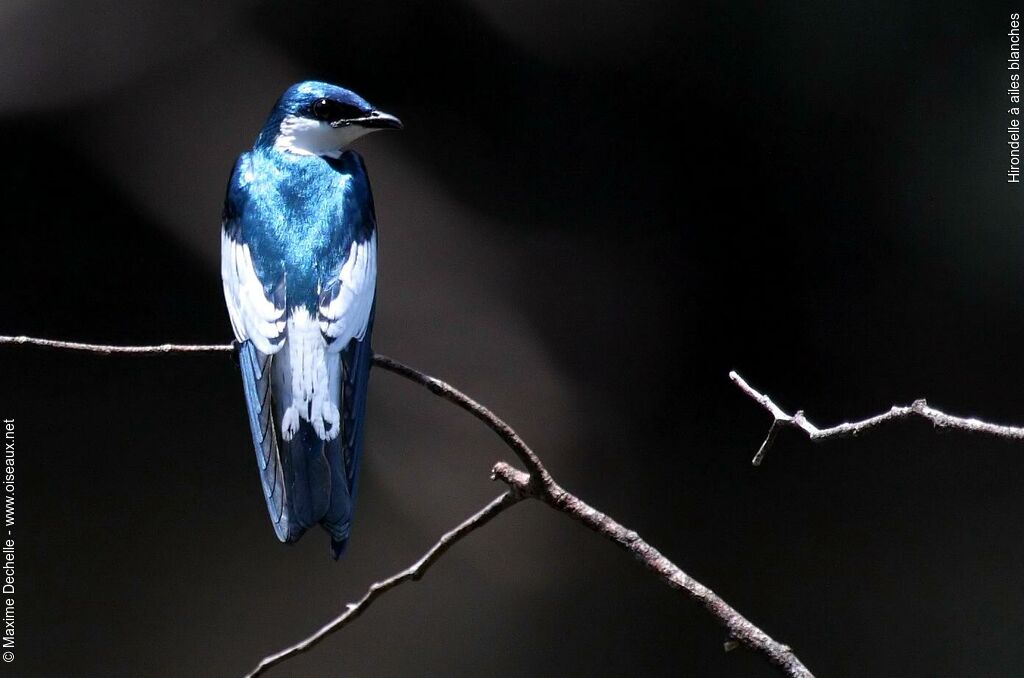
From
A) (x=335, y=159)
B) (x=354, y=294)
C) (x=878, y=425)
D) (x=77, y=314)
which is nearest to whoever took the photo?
(x=878, y=425)

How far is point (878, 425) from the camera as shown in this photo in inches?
27.7

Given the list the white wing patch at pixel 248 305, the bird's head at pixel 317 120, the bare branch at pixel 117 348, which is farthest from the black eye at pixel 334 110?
the bare branch at pixel 117 348

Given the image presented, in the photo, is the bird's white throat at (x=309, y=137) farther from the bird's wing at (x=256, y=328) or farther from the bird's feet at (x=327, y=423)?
the bird's feet at (x=327, y=423)

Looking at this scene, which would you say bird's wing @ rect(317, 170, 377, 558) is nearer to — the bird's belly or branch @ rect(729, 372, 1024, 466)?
the bird's belly

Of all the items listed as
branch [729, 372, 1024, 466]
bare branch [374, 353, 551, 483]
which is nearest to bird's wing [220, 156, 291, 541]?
bare branch [374, 353, 551, 483]

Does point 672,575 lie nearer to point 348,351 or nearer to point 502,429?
point 502,429

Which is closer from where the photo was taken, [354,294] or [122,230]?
[354,294]

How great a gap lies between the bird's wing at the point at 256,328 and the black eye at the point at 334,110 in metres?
0.07

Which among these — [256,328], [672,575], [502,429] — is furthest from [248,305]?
[672,575]

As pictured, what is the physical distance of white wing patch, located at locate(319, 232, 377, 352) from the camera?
86 centimetres

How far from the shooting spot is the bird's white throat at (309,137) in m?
0.99

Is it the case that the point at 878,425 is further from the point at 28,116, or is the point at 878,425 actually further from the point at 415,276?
the point at 28,116

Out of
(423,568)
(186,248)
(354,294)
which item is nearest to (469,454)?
(186,248)

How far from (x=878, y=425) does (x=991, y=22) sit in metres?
1.06
